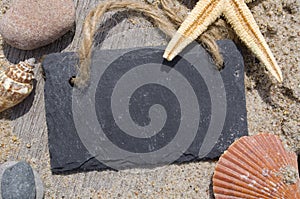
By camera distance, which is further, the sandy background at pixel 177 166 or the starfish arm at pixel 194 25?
the sandy background at pixel 177 166

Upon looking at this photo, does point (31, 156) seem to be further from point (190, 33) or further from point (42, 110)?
point (190, 33)

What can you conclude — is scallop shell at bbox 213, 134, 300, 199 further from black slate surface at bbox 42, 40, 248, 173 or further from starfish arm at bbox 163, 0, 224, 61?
starfish arm at bbox 163, 0, 224, 61

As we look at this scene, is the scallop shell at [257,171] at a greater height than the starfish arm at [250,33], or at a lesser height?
lesser

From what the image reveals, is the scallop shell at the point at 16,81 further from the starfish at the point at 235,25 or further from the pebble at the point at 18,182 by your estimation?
the starfish at the point at 235,25

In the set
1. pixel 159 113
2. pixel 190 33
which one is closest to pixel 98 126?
pixel 159 113

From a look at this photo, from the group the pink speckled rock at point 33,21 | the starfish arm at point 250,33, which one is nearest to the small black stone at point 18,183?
the pink speckled rock at point 33,21
